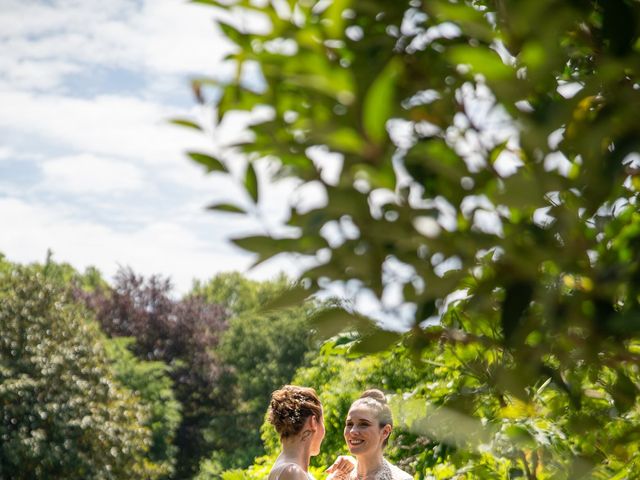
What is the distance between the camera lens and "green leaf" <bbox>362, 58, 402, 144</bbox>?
3.51 feet

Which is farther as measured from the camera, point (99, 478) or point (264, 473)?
point (99, 478)

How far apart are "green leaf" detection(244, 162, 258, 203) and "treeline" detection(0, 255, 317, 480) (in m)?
10.7

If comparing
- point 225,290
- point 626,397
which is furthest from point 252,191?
point 225,290

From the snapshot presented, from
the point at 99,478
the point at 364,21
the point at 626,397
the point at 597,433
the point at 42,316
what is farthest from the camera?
the point at 42,316

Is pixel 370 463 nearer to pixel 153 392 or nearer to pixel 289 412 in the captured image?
pixel 289 412

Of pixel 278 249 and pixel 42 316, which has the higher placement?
pixel 278 249

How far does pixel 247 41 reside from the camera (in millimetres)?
1442

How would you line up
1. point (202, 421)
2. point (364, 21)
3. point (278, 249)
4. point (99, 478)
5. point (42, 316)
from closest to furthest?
point (278, 249) < point (364, 21) < point (99, 478) < point (42, 316) < point (202, 421)

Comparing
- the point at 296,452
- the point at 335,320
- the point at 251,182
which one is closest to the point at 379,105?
the point at 251,182

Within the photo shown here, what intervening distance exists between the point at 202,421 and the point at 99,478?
48.6 ft

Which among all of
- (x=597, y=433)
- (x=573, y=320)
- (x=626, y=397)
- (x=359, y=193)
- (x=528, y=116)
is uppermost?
(x=528, y=116)

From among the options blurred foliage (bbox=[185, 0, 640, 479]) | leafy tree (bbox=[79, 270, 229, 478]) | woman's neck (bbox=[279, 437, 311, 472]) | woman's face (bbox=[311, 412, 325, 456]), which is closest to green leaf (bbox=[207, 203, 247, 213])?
blurred foliage (bbox=[185, 0, 640, 479])

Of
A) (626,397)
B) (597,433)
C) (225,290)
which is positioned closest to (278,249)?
(626,397)

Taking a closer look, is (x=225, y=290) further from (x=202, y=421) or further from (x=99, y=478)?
(x=99, y=478)
